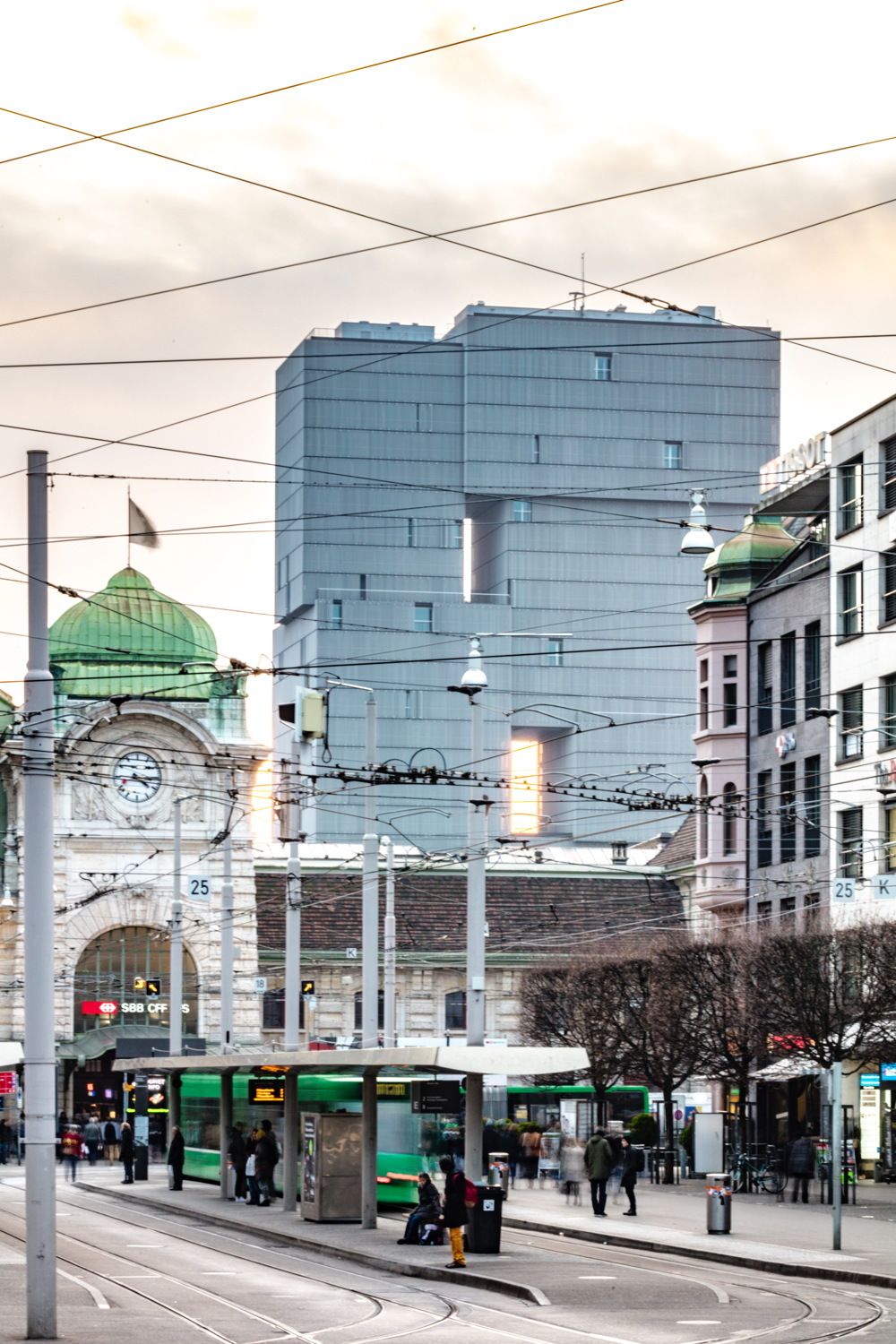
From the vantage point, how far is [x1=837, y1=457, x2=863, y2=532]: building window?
193 feet

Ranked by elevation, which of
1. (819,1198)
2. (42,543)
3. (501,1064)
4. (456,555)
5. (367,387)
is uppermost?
(367,387)

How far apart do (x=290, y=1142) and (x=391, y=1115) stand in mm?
2594

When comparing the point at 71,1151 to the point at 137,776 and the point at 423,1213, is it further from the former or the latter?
the point at 423,1213

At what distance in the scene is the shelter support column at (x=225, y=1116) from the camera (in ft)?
152

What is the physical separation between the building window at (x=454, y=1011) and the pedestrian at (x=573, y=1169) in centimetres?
3929

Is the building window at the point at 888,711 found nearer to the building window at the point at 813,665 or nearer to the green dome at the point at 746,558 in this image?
the building window at the point at 813,665

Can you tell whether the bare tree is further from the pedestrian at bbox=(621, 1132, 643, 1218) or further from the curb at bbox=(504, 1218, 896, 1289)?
the curb at bbox=(504, 1218, 896, 1289)

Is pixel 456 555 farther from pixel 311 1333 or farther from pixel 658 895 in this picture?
pixel 311 1333

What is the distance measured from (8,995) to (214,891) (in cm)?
885

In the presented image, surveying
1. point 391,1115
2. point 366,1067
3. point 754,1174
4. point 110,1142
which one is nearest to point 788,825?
point 754,1174

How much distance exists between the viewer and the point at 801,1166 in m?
46.3

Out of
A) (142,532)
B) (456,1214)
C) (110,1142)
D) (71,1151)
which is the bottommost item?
(110,1142)

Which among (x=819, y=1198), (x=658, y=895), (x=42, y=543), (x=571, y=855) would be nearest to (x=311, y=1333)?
(x=42, y=543)

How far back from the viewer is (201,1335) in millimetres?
21656
